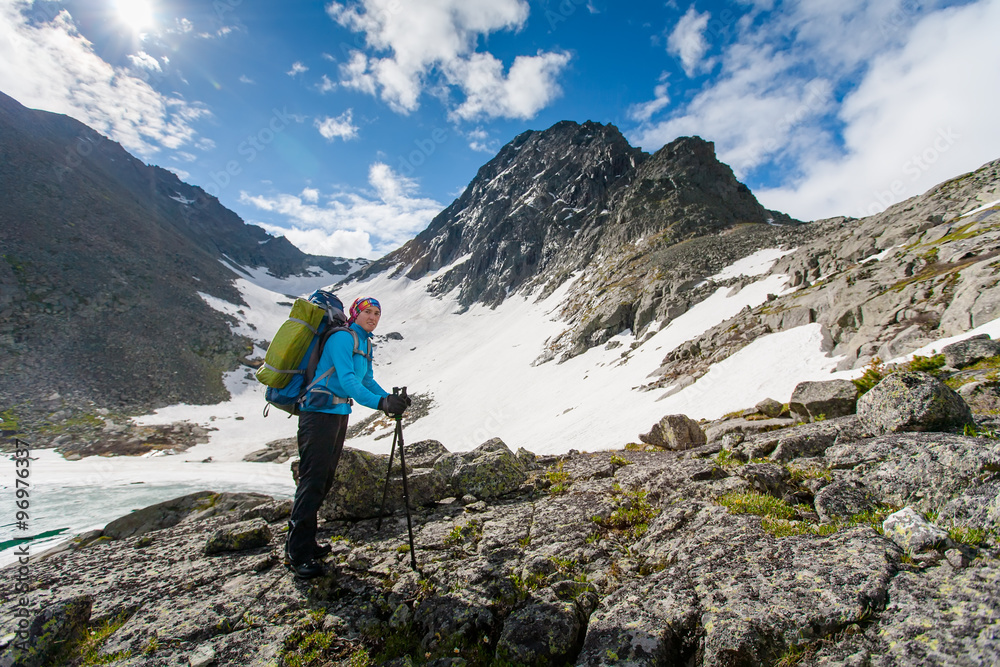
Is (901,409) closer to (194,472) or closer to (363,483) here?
(363,483)

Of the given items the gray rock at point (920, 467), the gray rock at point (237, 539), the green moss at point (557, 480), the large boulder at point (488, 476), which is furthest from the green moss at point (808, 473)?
the gray rock at point (237, 539)

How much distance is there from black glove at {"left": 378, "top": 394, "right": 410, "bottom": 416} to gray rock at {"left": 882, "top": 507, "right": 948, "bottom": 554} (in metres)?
5.75

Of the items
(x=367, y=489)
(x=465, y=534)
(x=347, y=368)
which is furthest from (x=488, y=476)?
(x=347, y=368)

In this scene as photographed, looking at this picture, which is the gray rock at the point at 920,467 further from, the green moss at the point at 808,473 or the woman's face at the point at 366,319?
the woman's face at the point at 366,319

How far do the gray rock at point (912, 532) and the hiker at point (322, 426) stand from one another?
5747 mm

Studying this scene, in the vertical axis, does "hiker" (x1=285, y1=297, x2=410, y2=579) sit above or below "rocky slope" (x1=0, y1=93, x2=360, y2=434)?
below

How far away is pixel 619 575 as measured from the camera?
14.9 feet

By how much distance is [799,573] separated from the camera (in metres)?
3.58

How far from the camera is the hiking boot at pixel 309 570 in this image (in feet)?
16.7

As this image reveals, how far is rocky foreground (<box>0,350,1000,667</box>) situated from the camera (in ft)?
10.0

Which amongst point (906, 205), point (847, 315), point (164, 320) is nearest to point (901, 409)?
point (847, 315)

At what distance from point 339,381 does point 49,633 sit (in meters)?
3.91

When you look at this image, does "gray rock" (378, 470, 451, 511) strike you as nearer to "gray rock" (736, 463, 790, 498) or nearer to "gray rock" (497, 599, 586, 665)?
"gray rock" (497, 599, 586, 665)

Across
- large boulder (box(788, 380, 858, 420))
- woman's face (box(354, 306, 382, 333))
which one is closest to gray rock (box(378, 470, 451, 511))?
woman's face (box(354, 306, 382, 333))
